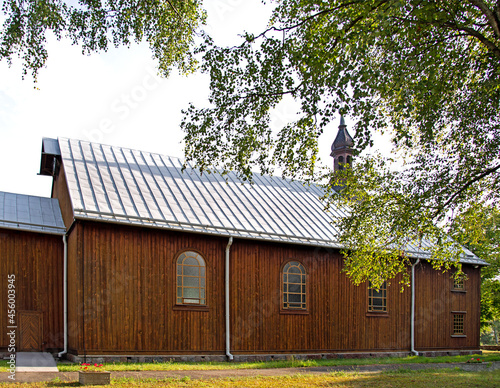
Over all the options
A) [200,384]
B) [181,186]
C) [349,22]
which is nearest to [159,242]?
[181,186]

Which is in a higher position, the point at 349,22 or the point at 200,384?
the point at 349,22

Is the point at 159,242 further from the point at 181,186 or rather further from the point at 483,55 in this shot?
the point at 483,55

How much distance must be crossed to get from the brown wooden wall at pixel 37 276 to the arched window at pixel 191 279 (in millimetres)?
3631

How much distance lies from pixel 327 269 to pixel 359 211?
605 centimetres

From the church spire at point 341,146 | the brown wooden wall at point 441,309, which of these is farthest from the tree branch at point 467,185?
the church spire at point 341,146

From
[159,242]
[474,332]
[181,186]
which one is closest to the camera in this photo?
[159,242]

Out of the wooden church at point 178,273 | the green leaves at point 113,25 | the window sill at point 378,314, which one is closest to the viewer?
the green leaves at point 113,25

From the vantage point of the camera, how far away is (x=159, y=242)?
16.2 meters

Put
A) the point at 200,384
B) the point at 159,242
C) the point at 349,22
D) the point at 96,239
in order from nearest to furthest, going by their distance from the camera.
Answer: the point at 349,22, the point at 200,384, the point at 96,239, the point at 159,242

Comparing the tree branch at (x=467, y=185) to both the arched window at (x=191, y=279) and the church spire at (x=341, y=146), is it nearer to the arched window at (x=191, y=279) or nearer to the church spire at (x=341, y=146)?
the arched window at (x=191, y=279)

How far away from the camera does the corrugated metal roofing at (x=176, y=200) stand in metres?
16.0

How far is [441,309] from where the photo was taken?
907 inches

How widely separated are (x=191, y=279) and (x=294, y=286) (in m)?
4.12

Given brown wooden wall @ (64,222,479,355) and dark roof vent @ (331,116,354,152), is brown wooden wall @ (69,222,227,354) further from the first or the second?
dark roof vent @ (331,116,354,152)
